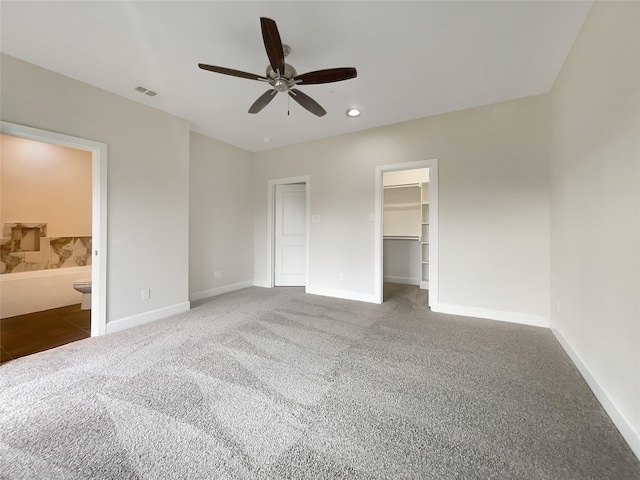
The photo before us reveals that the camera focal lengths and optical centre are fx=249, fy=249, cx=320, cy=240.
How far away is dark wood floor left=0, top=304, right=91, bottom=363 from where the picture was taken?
243 cm

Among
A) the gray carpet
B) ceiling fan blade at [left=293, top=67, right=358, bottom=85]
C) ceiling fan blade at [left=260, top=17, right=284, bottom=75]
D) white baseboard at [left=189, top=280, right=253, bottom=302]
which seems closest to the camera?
the gray carpet

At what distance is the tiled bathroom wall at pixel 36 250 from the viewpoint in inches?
143

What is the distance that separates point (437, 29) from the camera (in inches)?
75.9

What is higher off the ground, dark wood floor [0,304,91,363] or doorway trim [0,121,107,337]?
doorway trim [0,121,107,337]

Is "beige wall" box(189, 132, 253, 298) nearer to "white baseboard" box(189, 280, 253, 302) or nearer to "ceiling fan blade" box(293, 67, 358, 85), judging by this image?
"white baseboard" box(189, 280, 253, 302)

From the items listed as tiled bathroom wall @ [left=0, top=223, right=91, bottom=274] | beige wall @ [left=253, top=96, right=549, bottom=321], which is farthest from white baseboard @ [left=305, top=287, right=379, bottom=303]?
tiled bathroom wall @ [left=0, top=223, right=91, bottom=274]

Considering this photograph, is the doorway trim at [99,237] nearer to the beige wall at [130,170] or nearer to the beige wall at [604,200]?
the beige wall at [130,170]

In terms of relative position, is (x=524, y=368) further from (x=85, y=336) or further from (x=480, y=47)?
(x=85, y=336)

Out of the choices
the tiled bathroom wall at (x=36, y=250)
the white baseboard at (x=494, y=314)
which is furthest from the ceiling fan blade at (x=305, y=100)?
the tiled bathroom wall at (x=36, y=250)

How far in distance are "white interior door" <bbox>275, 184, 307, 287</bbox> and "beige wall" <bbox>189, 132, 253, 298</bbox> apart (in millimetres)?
589

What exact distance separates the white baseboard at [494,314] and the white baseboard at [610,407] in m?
0.78

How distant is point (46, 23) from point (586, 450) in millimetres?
4363

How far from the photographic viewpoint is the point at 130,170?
9.63 feet

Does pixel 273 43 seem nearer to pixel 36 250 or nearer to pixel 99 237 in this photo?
pixel 99 237
